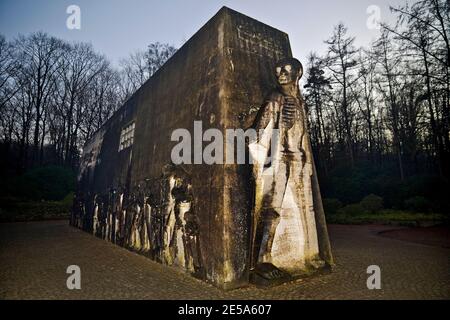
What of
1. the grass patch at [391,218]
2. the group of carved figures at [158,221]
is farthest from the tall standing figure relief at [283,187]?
the grass patch at [391,218]

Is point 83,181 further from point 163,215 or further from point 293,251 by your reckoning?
point 293,251

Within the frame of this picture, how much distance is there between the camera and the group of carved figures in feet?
18.1

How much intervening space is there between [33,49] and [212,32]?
27919 millimetres

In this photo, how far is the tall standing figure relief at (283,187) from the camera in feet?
15.7

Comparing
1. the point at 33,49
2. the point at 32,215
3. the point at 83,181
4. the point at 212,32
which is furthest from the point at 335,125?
the point at 33,49

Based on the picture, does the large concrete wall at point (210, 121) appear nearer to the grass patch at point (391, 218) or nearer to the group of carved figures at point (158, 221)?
the group of carved figures at point (158, 221)

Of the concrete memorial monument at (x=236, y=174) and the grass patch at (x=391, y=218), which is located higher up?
the concrete memorial monument at (x=236, y=174)

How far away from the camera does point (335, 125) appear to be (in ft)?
87.5

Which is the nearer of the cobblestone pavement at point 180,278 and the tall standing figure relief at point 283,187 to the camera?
the cobblestone pavement at point 180,278

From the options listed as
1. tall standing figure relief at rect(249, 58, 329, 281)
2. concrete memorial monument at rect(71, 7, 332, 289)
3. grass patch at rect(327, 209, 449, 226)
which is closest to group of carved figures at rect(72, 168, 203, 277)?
concrete memorial monument at rect(71, 7, 332, 289)

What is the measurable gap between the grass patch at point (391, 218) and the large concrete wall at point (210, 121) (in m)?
11.2

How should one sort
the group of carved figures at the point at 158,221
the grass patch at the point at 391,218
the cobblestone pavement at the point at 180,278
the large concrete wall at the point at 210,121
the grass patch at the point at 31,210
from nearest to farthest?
the cobblestone pavement at the point at 180,278 < the large concrete wall at the point at 210,121 < the group of carved figures at the point at 158,221 < the grass patch at the point at 391,218 < the grass patch at the point at 31,210

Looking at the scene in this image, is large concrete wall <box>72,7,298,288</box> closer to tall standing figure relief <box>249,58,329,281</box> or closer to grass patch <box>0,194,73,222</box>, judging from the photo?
tall standing figure relief <box>249,58,329,281</box>

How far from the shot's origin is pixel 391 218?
14242 mm
